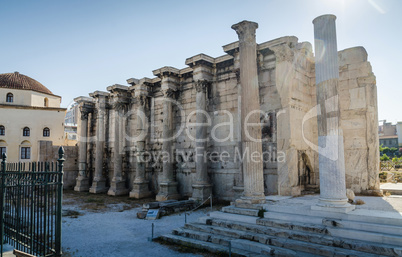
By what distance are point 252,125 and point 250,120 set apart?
0.18 meters

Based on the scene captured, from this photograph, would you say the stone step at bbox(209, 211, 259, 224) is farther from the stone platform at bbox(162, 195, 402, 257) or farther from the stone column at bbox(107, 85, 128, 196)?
the stone column at bbox(107, 85, 128, 196)

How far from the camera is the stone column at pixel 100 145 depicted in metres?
19.7

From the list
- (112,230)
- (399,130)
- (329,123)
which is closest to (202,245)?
(112,230)

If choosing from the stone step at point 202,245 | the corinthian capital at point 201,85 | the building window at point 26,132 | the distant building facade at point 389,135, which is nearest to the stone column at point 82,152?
the building window at point 26,132

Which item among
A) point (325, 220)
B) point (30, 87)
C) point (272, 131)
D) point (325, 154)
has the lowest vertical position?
point (325, 220)

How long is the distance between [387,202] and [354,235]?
10.1 ft

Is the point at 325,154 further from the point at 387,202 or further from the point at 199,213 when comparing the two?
the point at 199,213

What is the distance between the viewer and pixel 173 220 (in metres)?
10.9

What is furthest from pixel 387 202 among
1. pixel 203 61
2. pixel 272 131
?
pixel 203 61

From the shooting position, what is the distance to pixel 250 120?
944 centimetres

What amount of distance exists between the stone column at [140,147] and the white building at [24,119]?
1531 cm

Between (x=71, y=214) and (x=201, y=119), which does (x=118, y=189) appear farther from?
(x=201, y=119)

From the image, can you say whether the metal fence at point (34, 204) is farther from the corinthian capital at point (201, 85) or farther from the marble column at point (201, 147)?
the corinthian capital at point (201, 85)

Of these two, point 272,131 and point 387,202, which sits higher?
point 272,131
